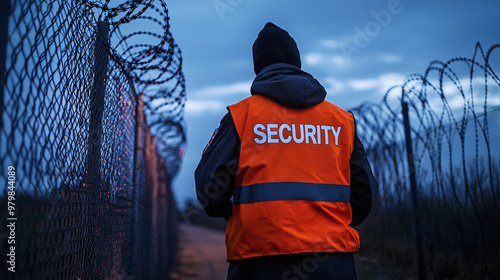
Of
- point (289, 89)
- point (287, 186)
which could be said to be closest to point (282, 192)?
point (287, 186)

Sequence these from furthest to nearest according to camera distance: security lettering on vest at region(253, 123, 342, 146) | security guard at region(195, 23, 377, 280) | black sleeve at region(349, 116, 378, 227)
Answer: black sleeve at region(349, 116, 378, 227) < security lettering on vest at region(253, 123, 342, 146) < security guard at region(195, 23, 377, 280)

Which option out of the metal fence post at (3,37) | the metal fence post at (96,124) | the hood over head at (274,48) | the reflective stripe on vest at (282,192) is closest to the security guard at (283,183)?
the reflective stripe on vest at (282,192)

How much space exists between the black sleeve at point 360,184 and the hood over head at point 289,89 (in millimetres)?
353

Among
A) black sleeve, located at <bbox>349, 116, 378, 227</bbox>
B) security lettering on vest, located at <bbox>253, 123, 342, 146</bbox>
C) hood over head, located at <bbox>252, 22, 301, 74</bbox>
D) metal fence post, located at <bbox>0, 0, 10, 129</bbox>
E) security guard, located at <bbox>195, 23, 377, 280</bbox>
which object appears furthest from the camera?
hood over head, located at <bbox>252, 22, 301, 74</bbox>

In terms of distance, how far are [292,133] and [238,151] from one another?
0.26m

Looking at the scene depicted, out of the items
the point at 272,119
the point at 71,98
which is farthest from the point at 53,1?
the point at 272,119

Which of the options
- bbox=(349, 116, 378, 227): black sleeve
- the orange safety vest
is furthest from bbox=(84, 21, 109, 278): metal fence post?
bbox=(349, 116, 378, 227): black sleeve

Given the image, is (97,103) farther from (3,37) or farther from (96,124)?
(3,37)

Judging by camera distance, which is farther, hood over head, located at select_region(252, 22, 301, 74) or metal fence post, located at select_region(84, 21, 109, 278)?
hood over head, located at select_region(252, 22, 301, 74)

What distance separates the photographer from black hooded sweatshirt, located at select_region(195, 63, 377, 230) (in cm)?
190

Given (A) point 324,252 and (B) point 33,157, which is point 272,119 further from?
(B) point 33,157

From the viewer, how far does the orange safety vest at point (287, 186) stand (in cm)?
181

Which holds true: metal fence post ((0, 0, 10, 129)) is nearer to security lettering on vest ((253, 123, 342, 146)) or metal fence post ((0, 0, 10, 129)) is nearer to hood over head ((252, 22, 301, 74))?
security lettering on vest ((253, 123, 342, 146))

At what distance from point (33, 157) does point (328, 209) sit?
1223 millimetres
